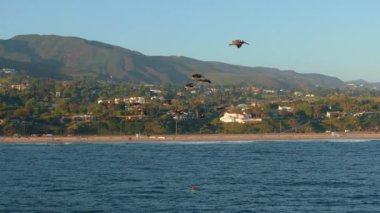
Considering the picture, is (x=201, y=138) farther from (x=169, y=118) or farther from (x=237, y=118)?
(x=237, y=118)

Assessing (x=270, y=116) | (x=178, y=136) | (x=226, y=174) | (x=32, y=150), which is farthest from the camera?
(x=270, y=116)

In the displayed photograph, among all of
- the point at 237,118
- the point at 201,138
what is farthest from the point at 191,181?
the point at 237,118

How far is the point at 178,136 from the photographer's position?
156625 millimetres

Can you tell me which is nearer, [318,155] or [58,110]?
[318,155]

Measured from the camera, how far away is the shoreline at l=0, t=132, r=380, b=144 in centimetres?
14800

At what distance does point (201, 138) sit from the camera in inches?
6112

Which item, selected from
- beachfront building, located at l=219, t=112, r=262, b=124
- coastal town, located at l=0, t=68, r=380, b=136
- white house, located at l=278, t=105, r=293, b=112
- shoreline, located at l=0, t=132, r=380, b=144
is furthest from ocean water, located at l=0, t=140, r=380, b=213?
white house, located at l=278, t=105, r=293, b=112

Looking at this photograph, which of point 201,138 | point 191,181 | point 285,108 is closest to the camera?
point 191,181

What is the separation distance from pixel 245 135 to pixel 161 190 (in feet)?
314

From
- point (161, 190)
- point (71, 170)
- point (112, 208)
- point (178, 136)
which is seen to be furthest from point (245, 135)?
point (112, 208)

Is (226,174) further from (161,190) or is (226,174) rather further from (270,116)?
(270,116)


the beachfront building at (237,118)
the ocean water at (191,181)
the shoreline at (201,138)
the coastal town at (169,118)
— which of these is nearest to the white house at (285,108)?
the coastal town at (169,118)

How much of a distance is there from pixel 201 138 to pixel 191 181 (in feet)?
265

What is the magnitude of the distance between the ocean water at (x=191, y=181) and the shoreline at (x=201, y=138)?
1006 inches
